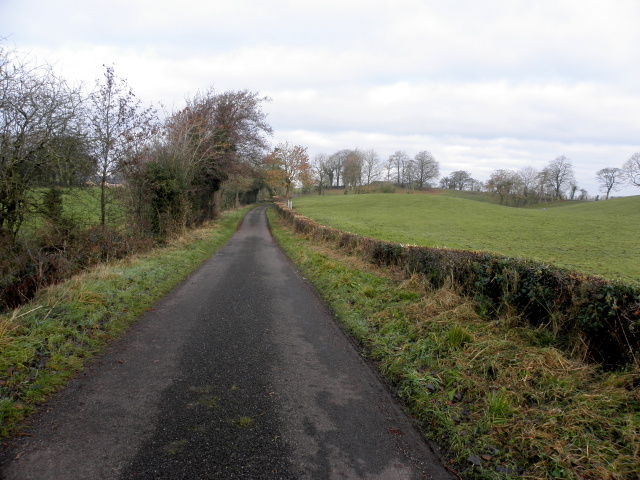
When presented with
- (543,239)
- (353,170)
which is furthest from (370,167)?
(543,239)

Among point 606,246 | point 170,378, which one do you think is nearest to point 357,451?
point 170,378

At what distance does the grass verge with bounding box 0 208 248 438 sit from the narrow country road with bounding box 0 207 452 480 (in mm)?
251

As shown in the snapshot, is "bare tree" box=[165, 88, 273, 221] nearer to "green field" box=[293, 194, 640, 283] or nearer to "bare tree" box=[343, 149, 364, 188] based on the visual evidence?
"green field" box=[293, 194, 640, 283]

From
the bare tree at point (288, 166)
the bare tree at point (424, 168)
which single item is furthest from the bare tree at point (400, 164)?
the bare tree at point (288, 166)

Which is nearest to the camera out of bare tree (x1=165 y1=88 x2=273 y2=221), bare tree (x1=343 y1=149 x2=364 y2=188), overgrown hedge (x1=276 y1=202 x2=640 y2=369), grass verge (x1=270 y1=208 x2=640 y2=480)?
grass verge (x1=270 y1=208 x2=640 y2=480)

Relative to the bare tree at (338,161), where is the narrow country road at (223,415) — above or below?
below

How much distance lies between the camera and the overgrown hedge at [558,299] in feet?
13.0

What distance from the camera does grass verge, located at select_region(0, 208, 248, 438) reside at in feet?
11.7

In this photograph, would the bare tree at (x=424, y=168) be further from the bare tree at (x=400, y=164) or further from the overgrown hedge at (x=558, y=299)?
the overgrown hedge at (x=558, y=299)

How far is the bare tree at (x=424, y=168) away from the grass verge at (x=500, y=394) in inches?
3680

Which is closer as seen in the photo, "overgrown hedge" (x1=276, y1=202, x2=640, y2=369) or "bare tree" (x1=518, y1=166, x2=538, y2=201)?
"overgrown hedge" (x1=276, y1=202, x2=640, y2=369)

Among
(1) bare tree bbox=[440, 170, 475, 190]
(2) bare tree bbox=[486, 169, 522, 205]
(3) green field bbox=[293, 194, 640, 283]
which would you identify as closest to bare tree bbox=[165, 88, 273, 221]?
(3) green field bbox=[293, 194, 640, 283]

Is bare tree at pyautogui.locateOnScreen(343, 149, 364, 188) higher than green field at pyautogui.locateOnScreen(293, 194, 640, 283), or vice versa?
bare tree at pyautogui.locateOnScreen(343, 149, 364, 188)

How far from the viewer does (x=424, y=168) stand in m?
94.7
